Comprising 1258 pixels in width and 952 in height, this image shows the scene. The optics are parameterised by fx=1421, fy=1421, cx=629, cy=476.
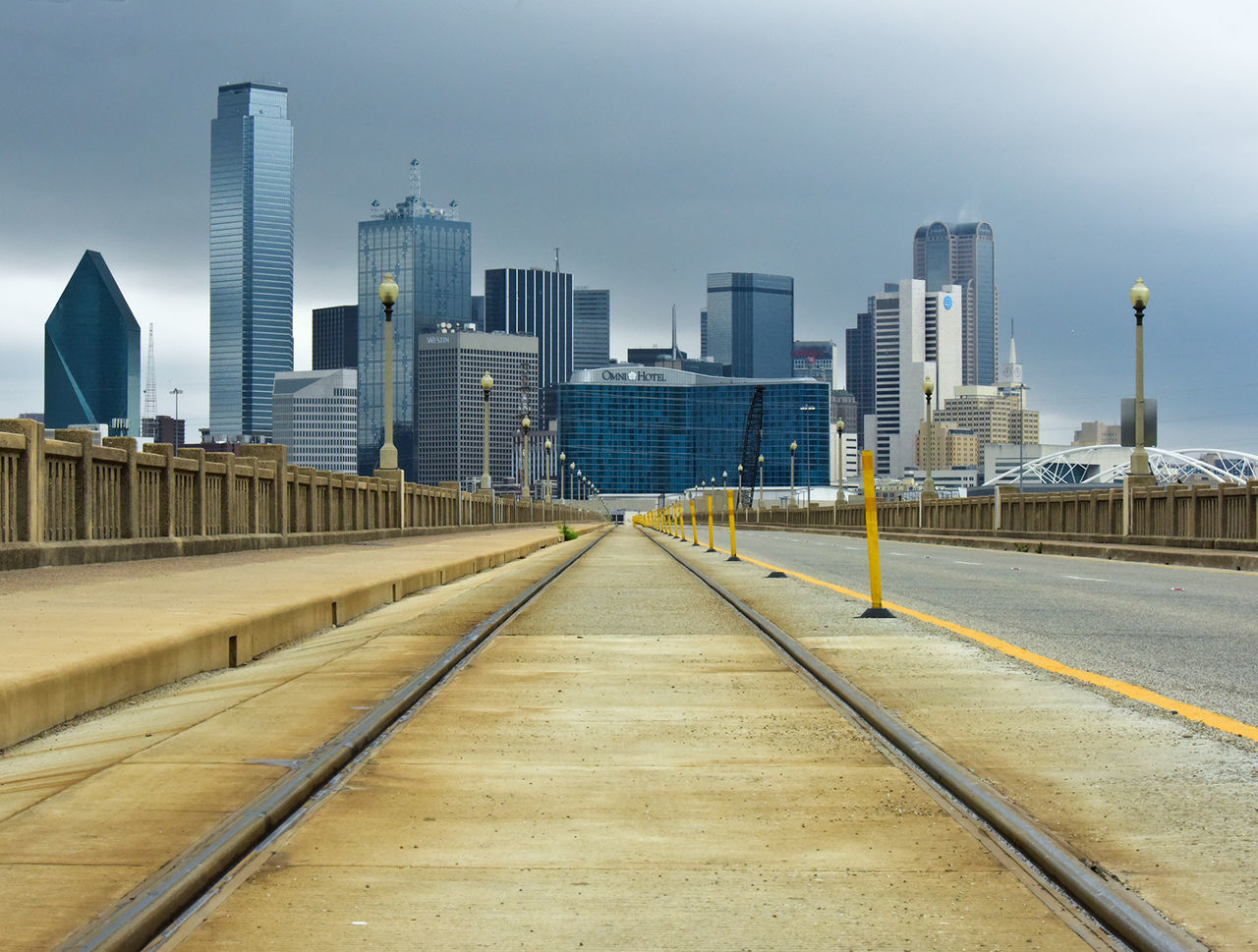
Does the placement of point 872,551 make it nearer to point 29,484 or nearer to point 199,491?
point 29,484

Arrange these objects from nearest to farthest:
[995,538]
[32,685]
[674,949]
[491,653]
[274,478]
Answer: [674,949] < [32,685] < [491,653] < [274,478] < [995,538]

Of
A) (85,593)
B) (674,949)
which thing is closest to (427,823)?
(674,949)

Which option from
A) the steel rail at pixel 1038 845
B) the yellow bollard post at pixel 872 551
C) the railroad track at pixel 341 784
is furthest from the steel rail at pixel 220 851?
the yellow bollard post at pixel 872 551

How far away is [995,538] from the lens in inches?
1709

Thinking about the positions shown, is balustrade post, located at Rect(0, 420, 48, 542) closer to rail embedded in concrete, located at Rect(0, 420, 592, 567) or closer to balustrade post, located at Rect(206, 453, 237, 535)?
rail embedded in concrete, located at Rect(0, 420, 592, 567)

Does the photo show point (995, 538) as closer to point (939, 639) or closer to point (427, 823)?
point (939, 639)

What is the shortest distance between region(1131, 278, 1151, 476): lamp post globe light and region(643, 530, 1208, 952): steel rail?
30785mm

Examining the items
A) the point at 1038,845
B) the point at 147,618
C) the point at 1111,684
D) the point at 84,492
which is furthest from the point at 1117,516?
the point at 1038,845

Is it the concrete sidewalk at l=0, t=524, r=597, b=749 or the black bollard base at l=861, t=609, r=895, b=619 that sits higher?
the concrete sidewalk at l=0, t=524, r=597, b=749

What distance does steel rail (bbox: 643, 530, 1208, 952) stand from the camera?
4180 millimetres

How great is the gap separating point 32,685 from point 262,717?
1241mm

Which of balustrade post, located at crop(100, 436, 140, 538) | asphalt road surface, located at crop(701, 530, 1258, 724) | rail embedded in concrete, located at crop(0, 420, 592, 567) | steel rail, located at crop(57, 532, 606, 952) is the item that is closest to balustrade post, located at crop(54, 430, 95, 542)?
rail embedded in concrete, located at crop(0, 420, 592, 567)

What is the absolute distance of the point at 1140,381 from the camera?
3831 centimetres

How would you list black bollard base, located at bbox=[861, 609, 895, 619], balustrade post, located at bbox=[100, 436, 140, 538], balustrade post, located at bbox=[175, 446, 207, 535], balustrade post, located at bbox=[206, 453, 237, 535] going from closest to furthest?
1. black bollard base, located at bbox=[861, 609, 895, 619]
2. balustrade post, located at bbox=[100, 436, 140, 538]
3. balustrade post, located at bbox=[175, 446, 207, 535]
4. balustrade post, located at bbox=[206, 453, 237, 535]
